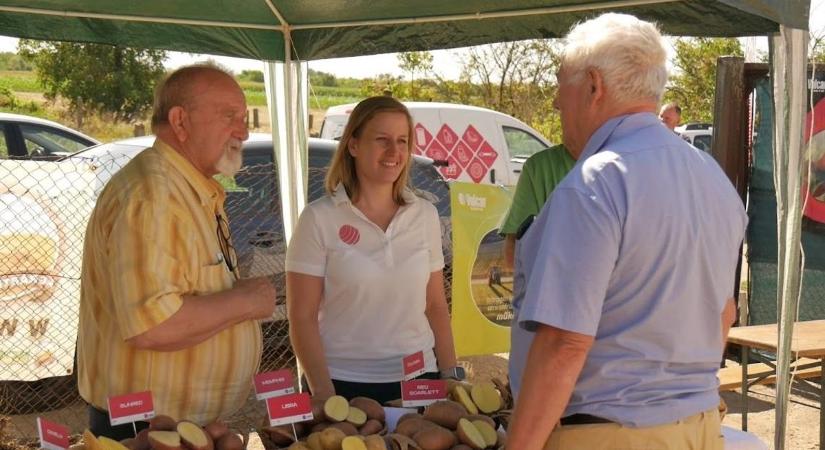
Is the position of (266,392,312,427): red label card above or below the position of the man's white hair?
below

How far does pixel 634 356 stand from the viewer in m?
1.90

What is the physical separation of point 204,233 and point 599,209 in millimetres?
1196

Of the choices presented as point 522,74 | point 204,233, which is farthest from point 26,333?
point 522,74

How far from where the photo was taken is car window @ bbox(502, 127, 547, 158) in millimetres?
10883

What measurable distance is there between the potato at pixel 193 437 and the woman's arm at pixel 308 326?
85 centimetres

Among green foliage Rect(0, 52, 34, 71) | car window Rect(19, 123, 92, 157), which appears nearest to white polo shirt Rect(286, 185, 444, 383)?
car window Rect(19, 123, 92, 157)

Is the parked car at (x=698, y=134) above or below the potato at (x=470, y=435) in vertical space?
above

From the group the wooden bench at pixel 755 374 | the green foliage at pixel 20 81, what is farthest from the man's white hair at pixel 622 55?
the green foliage at pixel 20 81

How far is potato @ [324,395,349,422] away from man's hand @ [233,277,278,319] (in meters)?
0.31

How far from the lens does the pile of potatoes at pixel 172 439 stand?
210 centimetres

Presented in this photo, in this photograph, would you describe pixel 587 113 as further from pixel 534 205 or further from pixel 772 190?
pixel 772 190

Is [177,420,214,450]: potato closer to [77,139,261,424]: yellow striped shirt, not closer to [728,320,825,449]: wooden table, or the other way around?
[77,139,261,424]: yellow striped shirt

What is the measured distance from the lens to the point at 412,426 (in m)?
2.41

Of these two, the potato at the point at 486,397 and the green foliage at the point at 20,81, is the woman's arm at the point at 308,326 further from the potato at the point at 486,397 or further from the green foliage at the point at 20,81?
the green foliage at the point at 20,81
